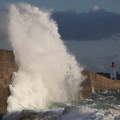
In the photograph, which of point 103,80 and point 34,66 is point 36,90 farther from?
point 103,80

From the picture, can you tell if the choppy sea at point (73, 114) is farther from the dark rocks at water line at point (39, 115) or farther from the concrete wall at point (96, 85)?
the concrete wall at point (96, 85)

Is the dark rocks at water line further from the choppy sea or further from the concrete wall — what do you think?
the concrete wall

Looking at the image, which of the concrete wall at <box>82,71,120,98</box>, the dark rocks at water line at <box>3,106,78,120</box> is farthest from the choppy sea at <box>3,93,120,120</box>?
the concrete wall at <box>82,71,120,98</box>

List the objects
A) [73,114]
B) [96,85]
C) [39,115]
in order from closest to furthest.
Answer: [73,114]
[39,115]
[96,85]

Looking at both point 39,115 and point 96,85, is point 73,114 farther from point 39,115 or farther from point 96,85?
point 96,85

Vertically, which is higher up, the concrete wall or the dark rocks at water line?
the concrete wall

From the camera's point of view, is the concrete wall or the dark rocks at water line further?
the concrete wall

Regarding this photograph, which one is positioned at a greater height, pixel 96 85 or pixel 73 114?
pixel 96 85

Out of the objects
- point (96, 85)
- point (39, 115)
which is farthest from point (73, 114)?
point (96, 85)

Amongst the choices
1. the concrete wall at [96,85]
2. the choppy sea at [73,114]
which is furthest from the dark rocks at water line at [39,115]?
the concrete wall at [96,85]

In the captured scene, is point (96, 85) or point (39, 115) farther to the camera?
point (96, 85)

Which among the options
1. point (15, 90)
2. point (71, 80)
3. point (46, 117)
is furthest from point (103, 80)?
point (46, 117)

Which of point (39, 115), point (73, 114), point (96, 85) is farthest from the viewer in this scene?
point (96, 85)

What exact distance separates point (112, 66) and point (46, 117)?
26187 mm
